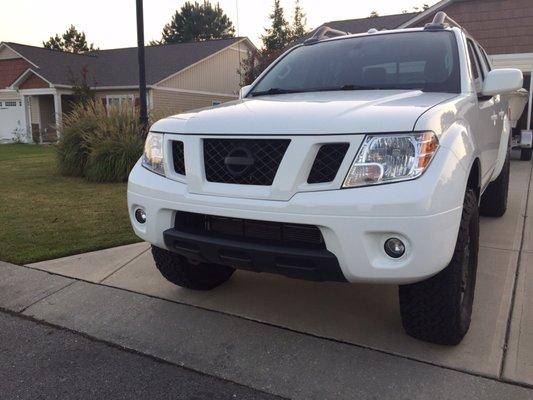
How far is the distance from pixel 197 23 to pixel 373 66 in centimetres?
6141

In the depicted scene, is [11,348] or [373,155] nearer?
[373,155]

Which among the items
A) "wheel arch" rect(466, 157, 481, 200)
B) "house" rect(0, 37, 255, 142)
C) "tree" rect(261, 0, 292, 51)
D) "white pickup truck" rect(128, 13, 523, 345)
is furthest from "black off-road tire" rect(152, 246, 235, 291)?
"tree" rect(261, 0, 292, 51)

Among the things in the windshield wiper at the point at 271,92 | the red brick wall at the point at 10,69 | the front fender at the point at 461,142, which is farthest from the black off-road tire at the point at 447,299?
the red brick wall at the point at 10,69

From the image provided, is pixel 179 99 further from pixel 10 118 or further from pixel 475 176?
pixel 475 176

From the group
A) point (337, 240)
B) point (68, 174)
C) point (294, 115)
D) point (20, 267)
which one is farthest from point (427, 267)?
point (68, 174)

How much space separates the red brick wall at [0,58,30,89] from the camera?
2773cm

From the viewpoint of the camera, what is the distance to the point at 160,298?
3855mm

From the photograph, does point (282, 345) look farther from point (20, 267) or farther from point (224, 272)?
point (20, 267)

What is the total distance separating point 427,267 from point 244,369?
→ 3.87 ft

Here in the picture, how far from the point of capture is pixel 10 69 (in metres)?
28.3

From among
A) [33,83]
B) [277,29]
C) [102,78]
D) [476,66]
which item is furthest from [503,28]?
[277,29]

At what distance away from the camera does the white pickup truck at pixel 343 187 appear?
2436mm

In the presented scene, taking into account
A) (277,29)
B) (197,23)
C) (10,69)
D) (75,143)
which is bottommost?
(75,143)

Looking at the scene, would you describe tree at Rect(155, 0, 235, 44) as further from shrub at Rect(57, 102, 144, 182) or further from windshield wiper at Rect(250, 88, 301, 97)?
windshield wiper at Rect(250, 88, 301, 97)
